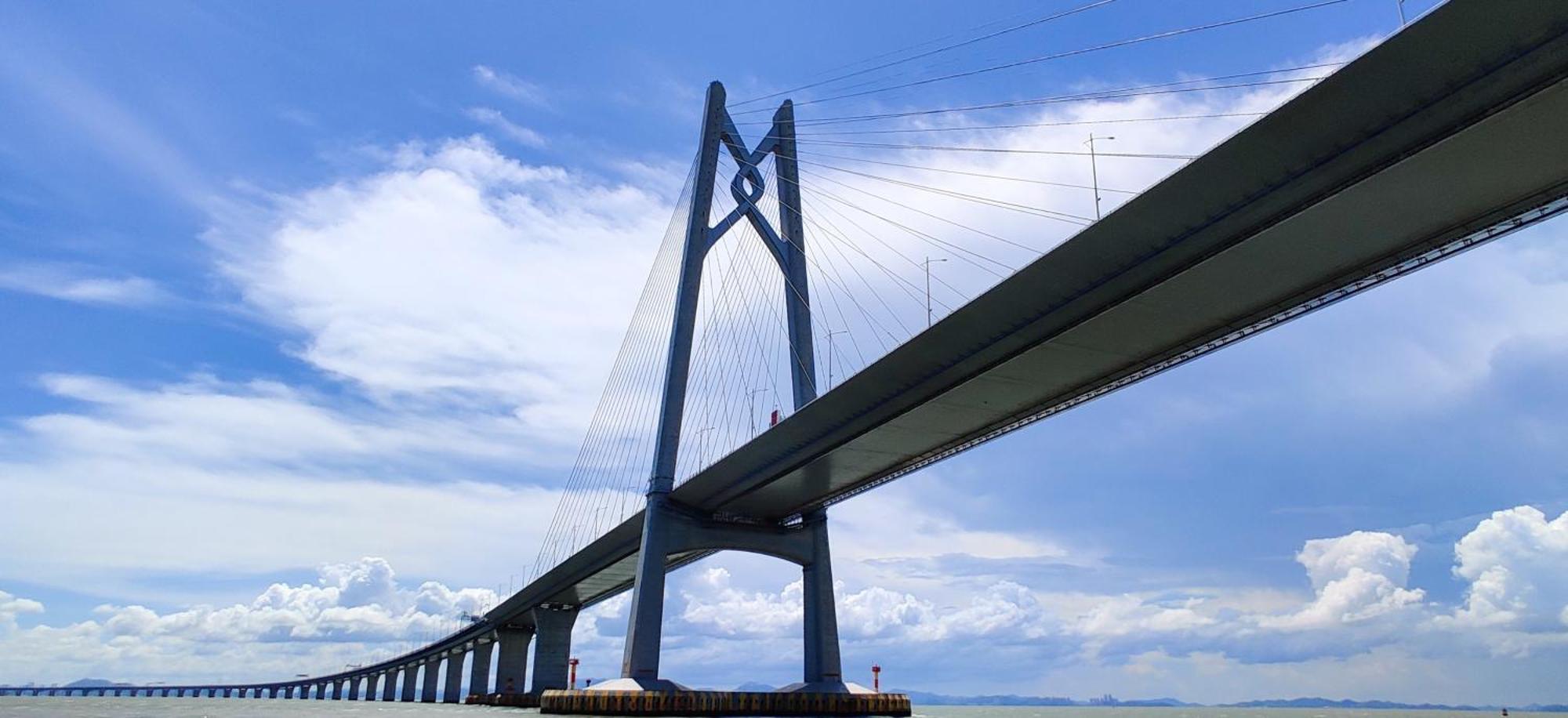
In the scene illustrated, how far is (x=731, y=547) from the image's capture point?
1754 inches

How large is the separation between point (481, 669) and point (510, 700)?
1528cm

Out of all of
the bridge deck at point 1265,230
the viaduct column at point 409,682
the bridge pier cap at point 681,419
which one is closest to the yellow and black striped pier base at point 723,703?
the bridge pier cap at point 681,419

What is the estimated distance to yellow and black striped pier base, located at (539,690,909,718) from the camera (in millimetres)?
38250

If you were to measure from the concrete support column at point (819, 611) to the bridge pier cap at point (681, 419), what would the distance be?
0.13ft

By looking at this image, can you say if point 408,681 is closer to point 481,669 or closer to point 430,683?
point 430,683

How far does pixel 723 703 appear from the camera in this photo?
40.5 m

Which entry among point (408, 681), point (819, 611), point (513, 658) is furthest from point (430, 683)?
point (819, 611)

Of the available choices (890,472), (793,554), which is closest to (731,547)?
(793,554)

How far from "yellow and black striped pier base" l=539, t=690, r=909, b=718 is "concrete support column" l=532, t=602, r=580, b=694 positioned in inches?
1245

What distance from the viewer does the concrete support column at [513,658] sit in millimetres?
84500

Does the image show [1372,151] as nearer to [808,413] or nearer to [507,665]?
[808,413]

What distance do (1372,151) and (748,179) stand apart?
105 feet

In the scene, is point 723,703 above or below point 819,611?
below

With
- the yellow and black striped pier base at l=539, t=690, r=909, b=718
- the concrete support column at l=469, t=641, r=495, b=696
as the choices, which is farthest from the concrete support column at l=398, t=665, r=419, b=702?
the yellow and black striped pier base at l=539, t=690, r=909, b=718
